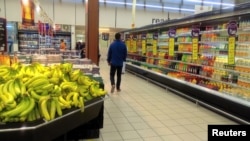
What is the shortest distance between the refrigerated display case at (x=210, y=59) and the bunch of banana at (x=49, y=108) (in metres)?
3.41

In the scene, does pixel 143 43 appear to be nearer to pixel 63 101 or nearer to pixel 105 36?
pixel 105 36

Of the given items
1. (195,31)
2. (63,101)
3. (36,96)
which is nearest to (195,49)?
(195,31)

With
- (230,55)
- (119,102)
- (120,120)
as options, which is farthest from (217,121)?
(119,102)

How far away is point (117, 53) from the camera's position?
668 centimetres

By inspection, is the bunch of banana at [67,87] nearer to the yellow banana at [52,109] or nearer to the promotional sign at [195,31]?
the yellow banana at [52,109]

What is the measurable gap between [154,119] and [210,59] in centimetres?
227

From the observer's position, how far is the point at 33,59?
4.97 m

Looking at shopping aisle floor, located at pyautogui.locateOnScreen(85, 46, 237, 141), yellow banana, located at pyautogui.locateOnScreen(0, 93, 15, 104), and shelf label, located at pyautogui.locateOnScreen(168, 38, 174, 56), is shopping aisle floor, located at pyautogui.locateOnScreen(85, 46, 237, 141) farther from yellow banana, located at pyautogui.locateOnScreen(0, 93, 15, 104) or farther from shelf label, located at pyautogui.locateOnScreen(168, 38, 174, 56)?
yellow banana, located at pyautogui.locateOnScreen(0, 93, 15, 104)

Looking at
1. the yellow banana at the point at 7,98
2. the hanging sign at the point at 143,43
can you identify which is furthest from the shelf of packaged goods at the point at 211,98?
the yellow banana at the point at 7,98

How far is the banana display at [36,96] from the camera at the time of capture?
1.96m

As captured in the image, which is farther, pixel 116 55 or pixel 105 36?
pixel 105 36

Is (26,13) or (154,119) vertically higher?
(26,13)

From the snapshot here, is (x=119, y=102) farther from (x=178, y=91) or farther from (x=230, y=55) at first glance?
(x=230, y=55)

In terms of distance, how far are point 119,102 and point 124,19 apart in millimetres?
12399
